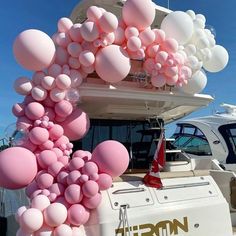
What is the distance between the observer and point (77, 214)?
311 centimetres

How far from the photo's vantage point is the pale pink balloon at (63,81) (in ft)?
11.9

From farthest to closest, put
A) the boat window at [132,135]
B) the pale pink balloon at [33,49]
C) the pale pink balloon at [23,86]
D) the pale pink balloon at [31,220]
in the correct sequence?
the boat window at [132,135]
the pale pink balloon at [23,86]
the pale pink balloon at [33,49]
the pale pink balloon at [31,220]

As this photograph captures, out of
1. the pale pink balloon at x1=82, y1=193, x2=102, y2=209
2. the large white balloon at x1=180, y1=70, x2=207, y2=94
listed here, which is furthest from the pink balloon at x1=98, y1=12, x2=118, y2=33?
the pale pink balloon at x1=82, y1=193, x2=102, y2=209

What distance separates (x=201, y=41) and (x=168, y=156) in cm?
211

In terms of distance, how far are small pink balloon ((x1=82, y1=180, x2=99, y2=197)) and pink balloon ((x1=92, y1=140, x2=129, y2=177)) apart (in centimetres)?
18

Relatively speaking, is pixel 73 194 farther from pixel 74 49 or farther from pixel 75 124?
pixel 74 49

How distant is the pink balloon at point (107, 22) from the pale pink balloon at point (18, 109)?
1.22 meters

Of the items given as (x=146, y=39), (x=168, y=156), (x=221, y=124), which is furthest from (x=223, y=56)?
(x=221, y=124)

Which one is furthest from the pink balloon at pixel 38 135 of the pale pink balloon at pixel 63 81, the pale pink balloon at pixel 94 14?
the pale pink balloon at pixel 94 14

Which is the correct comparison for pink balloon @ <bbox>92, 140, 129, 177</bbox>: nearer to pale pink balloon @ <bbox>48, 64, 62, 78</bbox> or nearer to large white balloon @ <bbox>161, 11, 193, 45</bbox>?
pale pink balloon @ <bbox>48, 64, 62, 78</bbox>

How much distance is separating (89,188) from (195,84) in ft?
7.20

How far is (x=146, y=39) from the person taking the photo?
3.89 meters

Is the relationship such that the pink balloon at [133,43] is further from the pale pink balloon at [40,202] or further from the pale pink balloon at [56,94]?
the pale pink balloon at [40,202]

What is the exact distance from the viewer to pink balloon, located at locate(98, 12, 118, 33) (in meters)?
3.62
